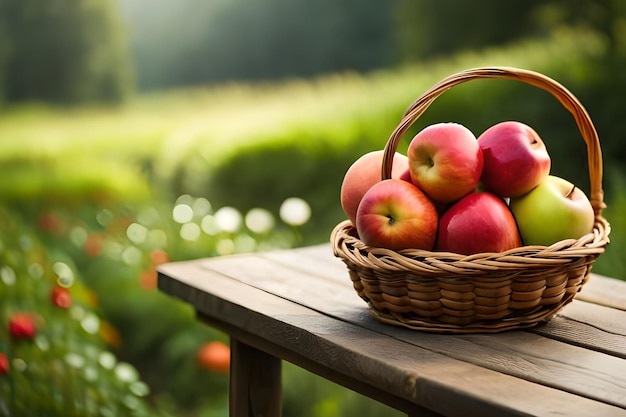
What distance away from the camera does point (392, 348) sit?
1.18 m

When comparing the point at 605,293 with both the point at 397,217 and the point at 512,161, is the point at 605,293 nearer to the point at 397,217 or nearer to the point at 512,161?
the point at 512,161

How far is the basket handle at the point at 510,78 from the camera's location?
1264 mm

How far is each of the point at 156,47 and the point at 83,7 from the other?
62cm

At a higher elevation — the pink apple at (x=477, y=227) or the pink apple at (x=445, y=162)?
the pink apple at (x=445, y=162)

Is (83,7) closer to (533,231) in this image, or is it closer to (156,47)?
(156,47)

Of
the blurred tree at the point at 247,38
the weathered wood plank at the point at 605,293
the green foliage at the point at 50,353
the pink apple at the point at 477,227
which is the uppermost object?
the blurred tree at the point at 247,38

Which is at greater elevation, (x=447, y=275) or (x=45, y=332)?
(x=447, y=275)

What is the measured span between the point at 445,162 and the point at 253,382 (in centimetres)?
79

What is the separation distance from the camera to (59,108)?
595 cm

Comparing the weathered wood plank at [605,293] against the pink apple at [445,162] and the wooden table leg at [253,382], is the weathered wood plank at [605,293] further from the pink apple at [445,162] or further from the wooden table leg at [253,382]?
the wooden table leg at [253,382]

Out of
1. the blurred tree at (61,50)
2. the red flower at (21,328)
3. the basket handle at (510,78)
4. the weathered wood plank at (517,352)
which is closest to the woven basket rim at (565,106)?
the basket handle at (510,78)

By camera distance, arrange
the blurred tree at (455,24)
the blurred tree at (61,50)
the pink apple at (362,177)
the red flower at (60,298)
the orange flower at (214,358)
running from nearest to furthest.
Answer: the pink apple at (362,177)
the red flower at (60,298)
the orange flower at (214,358)
the blurred tree at (455,24)
the blurred tree at (61,50)

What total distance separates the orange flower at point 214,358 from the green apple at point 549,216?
5.28 ft

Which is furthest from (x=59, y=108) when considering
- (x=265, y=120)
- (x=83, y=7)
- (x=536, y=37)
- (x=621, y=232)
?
(x=621, y=232)
